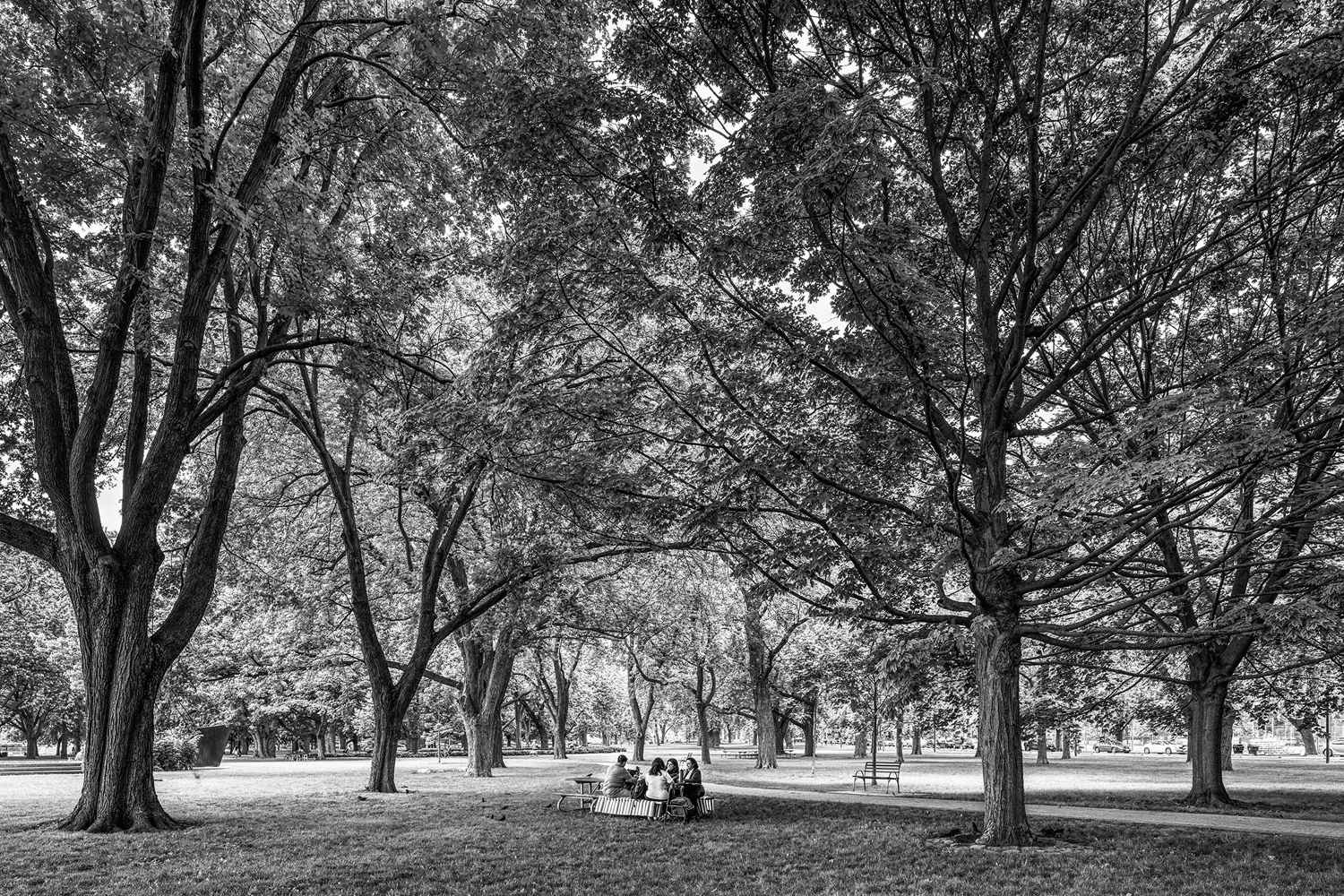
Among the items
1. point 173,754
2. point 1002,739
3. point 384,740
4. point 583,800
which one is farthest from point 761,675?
point 173,754

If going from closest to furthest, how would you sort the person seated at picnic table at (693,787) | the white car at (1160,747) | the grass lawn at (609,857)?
1. the grass lawn at (609,857)
2. the person seated at picnic table at (693,787)
3. the white car at (1160,747)

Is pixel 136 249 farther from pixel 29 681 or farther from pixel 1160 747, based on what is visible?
pixel 1160 747

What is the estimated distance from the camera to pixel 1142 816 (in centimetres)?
1345

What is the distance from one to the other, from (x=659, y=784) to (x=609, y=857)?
14.9 ft

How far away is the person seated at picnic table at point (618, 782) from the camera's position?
585 inches

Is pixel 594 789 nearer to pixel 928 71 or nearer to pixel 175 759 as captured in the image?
pixel 928 71

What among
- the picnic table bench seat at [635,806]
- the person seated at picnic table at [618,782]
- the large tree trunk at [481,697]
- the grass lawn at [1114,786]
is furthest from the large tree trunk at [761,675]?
the picnic table bench seat at [635,806]

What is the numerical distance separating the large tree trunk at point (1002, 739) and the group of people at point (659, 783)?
521cm

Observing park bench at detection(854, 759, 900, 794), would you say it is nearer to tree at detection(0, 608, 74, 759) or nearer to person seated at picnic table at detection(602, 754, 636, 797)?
person seated at picnic table at detection(602, 754, 636, 797)

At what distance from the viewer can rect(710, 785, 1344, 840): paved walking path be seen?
11.7 m

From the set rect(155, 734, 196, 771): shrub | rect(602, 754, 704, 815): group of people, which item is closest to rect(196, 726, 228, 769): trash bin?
rect(155, 734, 196, 771): shrub

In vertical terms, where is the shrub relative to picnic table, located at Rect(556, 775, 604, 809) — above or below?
below

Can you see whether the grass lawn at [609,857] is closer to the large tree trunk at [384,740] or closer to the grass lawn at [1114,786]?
the large tree trunk at [384,740]

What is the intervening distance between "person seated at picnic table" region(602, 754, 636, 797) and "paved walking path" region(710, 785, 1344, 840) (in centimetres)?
403
